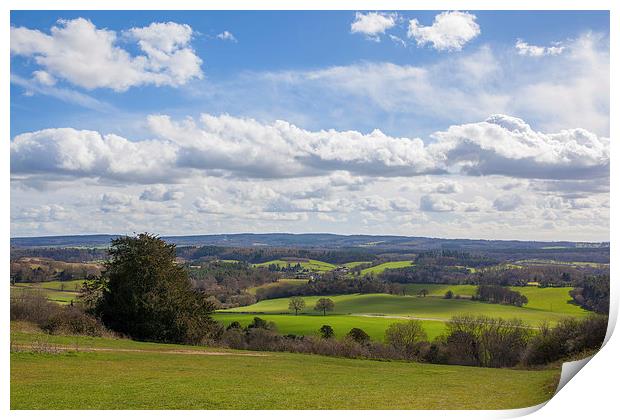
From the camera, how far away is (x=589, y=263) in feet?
77.9

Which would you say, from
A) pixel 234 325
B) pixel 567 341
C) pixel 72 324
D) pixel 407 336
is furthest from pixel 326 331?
pixel 567 341

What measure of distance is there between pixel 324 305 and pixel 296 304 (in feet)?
5.86

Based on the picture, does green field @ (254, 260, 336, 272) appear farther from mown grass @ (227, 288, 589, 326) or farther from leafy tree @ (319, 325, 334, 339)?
leafy tree @ (319, 325, 334, 339)

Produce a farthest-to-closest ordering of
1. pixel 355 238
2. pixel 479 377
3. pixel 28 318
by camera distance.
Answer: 1. pixel 355 238
2. pixel 28 318
3. pixel 479 377

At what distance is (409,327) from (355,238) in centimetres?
719

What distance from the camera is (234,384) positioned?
44.7 ft

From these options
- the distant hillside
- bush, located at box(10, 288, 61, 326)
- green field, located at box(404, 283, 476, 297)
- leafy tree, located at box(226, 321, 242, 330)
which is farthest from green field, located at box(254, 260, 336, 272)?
bush, located at box(10, 288, 61, 326)

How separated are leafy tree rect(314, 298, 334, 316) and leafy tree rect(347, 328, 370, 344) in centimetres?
427

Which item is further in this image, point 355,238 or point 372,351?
point 355,238

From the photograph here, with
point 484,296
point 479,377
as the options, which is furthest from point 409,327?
point 479,377

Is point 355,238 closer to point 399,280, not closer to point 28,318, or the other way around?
point 399,280

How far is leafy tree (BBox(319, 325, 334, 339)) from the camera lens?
1069 inches

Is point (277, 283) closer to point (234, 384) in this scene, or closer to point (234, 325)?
point (234, 325)

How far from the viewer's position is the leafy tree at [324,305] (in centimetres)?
3319
